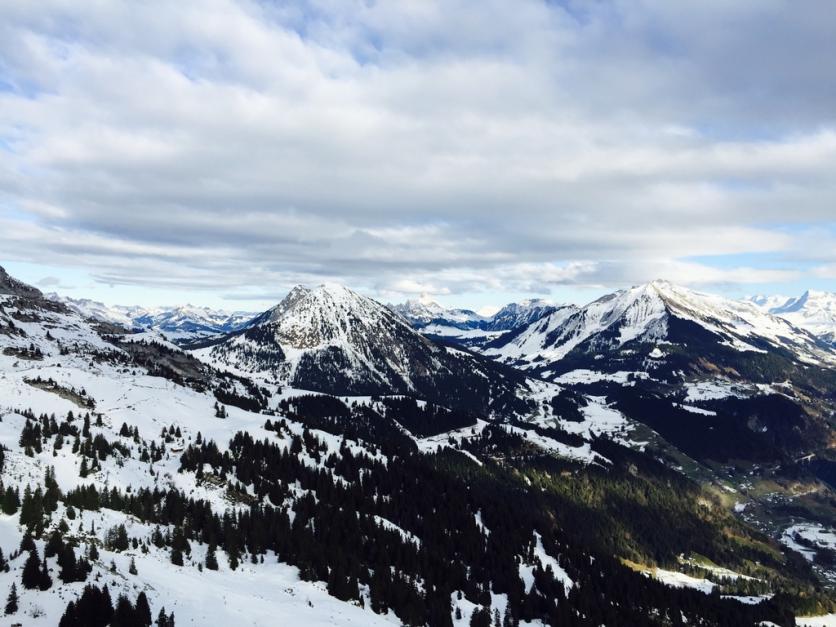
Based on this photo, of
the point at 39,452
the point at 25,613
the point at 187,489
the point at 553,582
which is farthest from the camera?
the point at 553,582

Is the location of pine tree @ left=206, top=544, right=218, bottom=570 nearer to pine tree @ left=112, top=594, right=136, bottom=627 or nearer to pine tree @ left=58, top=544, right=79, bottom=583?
pine tree @ left=58, top=544, right=79, bottom=583

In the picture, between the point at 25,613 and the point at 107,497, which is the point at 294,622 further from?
the point at 107,497

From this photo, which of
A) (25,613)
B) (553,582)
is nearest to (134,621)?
(25,613)

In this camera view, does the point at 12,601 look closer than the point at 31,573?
Yes

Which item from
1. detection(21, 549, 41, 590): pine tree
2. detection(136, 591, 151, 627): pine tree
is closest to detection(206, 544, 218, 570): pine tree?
detection(136, 591, 151, 627): pine tree

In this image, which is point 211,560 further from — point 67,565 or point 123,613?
point 123,613

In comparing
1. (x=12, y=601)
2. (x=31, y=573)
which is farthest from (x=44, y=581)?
(x=12, y=601)

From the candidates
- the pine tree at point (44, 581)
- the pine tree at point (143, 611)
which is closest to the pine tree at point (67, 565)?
the pine tree at point (44, 581)

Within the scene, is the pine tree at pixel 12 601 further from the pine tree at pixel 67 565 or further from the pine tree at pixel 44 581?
the pine tree at pixel 67 565
